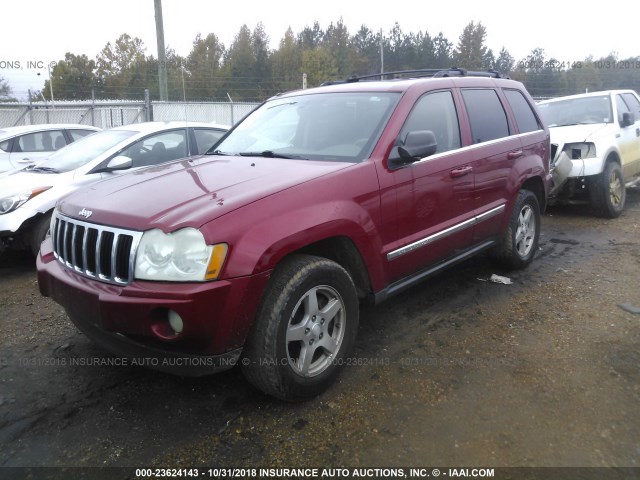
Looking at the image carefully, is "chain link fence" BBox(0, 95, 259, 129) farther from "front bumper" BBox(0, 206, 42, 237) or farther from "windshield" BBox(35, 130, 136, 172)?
"front bumper" BBox(0, 206, 42, 237)

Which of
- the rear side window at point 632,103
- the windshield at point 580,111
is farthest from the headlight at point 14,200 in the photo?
the rear side window at point 632,103

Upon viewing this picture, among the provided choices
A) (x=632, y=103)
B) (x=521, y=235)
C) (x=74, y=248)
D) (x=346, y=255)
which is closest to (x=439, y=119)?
(x=346, y=255)

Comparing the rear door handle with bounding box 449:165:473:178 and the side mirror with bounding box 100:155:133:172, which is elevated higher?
the side mirror with bounding box 100:155:133:172

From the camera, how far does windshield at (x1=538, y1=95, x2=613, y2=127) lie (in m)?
7.73

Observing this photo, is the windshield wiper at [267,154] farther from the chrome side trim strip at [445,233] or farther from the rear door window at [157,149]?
the rear door window at [157,149]

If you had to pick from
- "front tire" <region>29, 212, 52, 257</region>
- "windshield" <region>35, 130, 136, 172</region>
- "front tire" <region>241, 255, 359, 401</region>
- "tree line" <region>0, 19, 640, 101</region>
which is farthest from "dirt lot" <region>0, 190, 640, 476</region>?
"tree line" <region>0, 19, 640, 101</region>

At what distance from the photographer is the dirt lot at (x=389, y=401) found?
96.4 inches

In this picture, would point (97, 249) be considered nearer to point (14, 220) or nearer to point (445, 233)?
point (445, 233)

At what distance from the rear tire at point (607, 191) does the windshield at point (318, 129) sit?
468 cm

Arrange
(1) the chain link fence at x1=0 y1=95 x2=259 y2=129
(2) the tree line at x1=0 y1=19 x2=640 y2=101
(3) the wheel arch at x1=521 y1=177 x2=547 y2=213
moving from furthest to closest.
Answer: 1. (2) the tree line at x1=0 y1=19 x2=640 y2=101
2. (1) the chain link fence at x1=0 y1=95 x2=259 y2=129
3. (3) the wheel arch at x1=521 y1=177 x2=547 y2=213

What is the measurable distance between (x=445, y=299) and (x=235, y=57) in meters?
56.6

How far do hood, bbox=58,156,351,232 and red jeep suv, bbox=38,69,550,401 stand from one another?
1 centimetres

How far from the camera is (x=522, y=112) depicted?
16.2 feet

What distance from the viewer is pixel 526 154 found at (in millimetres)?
4758
